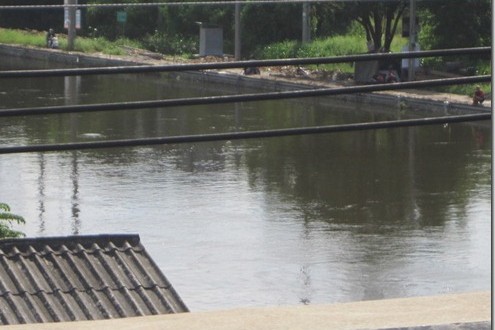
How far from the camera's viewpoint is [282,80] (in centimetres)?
3900

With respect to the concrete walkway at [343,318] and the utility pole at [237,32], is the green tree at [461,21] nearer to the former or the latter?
the utility pole at [237,32]

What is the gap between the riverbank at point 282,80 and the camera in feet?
111

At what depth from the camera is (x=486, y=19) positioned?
40.3 metres

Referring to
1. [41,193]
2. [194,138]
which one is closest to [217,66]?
[194,138]

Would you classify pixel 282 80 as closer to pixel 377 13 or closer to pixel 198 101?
pixel 377 13

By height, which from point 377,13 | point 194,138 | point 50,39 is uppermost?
point 377,13

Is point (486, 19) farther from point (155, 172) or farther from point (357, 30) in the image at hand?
point (155, 172)

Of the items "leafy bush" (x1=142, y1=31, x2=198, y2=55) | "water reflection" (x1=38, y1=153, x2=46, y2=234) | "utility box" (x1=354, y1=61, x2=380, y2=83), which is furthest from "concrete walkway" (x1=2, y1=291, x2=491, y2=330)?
"leafy bush" (x1=142, y1=31, x2=198, y2=55)

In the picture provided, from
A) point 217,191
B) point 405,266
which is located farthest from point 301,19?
point 405,266

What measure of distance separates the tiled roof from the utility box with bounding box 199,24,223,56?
1326 inches

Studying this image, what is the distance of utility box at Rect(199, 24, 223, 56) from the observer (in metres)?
44.4

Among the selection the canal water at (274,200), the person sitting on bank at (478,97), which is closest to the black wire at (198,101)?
the canal water at (274,200)

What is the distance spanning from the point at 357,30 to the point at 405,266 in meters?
Answer: 30.2

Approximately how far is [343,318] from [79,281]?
614 centimetres
